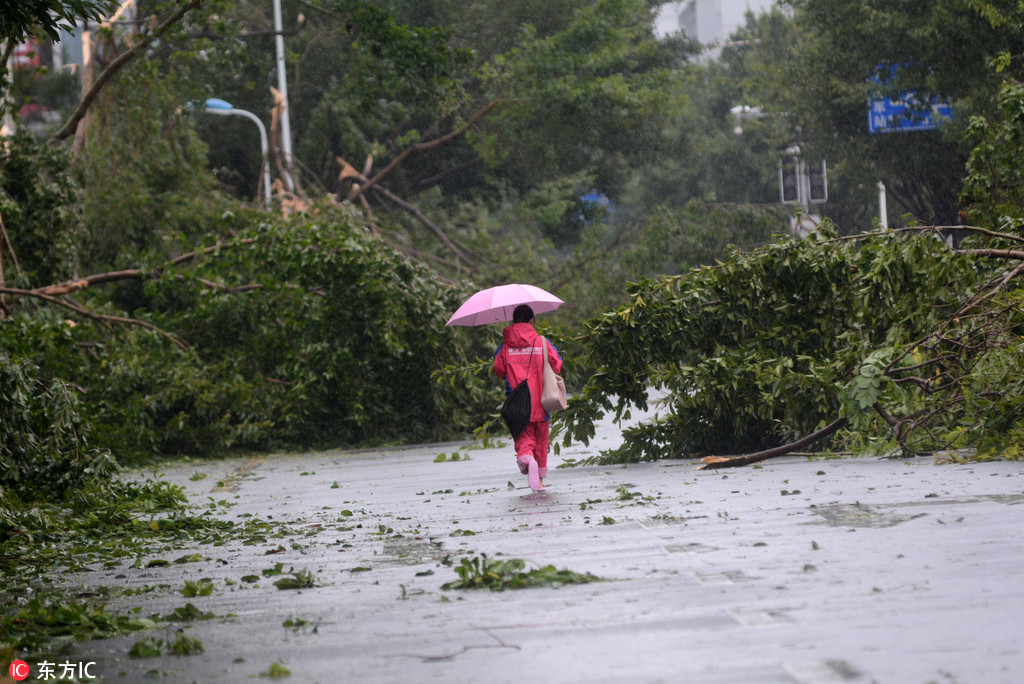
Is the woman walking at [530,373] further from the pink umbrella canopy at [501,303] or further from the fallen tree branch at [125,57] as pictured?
the fallen tree branch at [125,57]

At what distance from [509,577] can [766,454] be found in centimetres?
551

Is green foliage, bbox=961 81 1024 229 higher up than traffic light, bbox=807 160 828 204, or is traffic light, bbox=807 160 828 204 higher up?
traffic light, bbox=807 160 828 204

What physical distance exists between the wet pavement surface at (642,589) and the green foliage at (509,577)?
0.11 meters

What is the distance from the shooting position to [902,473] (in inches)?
368

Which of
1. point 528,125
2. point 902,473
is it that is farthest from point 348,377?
point 528,125

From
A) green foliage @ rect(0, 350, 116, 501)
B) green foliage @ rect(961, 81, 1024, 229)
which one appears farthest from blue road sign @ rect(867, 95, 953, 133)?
green foliage @ rect(0, 350, 116, 501)

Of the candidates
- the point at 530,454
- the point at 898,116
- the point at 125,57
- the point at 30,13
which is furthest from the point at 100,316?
the point at 898,116

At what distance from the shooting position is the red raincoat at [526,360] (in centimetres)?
1030

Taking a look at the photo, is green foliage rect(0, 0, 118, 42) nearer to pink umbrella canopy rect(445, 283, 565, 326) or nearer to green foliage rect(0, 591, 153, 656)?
green foliage rect(0, 591, 153, 656)

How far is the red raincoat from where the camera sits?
10.3m

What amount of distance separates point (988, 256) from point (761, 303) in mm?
2083

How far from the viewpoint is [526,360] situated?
10.4m

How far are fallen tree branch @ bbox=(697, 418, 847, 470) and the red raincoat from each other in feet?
5.22

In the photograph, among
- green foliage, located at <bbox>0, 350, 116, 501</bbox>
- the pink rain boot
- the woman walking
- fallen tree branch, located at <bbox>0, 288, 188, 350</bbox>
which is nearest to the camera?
green foliage, located at <bbox>0, 350, 116, 501</bbox>
